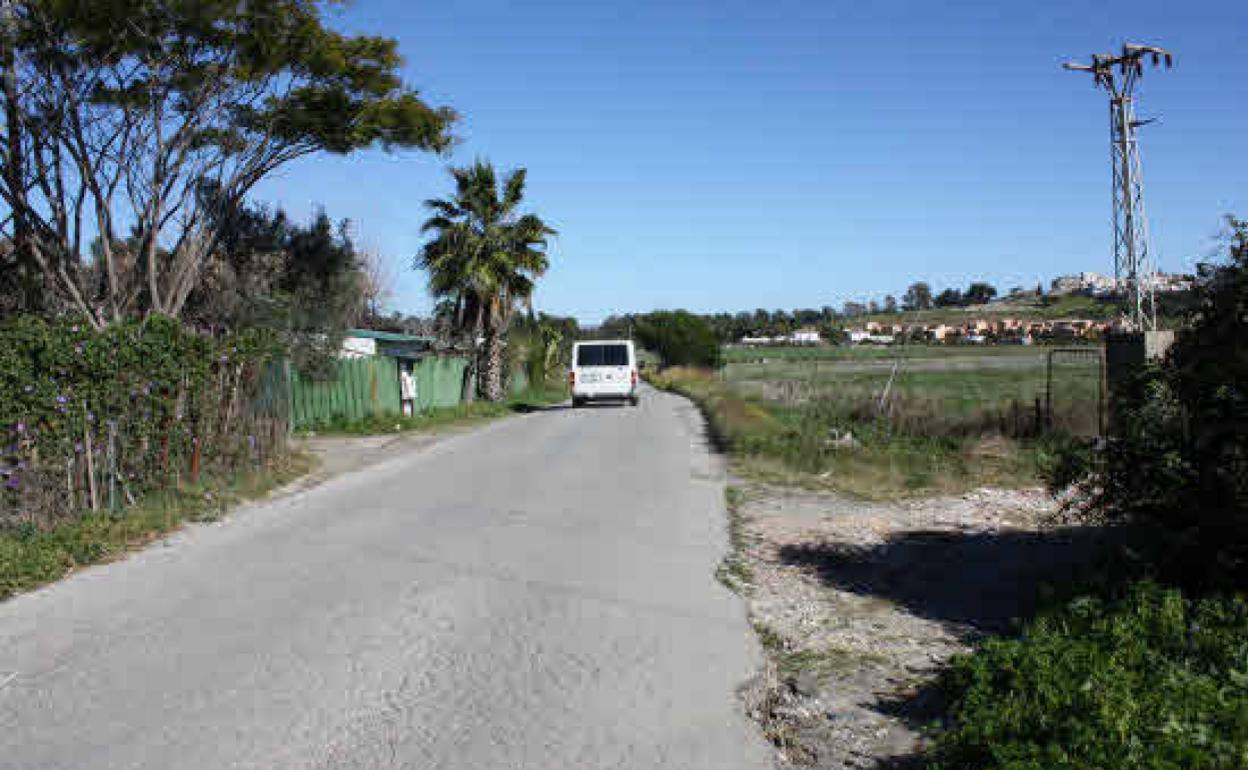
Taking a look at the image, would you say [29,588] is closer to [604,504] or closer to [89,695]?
[89,695]

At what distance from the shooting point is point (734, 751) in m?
4.51

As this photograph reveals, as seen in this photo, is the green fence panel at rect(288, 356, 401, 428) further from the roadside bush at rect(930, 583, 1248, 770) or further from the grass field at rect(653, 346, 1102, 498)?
the roadside bush at rect(930, 583, 1248, 770)

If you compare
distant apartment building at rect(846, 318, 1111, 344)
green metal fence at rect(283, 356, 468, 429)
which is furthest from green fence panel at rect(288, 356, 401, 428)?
distant apartment building at rect(846, 318, 1111, 344)

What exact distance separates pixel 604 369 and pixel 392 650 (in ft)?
89.4

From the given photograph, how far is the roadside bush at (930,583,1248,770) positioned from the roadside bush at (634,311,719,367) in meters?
66.7

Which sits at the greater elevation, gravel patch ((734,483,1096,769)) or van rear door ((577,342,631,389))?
van rear door ((577,342,631,389))

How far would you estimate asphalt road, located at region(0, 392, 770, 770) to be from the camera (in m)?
4.50

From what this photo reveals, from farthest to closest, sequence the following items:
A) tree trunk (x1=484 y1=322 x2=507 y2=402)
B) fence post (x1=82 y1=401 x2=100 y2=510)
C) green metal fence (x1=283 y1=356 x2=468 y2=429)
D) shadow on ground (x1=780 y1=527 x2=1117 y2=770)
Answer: tree trunk (x1=484 y1=322 x2=507 y2=402), green metal fence (x1=283 y1=356 x2=468 y2=429), fence post (x1=82 y1=401 x2=100 y2=510), shadow on ground (x1=780 y1=527 x2=1117 y2=770)

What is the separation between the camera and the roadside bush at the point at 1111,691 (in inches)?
144

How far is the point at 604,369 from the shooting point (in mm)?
33062

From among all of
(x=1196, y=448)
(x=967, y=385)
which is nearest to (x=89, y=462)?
(x=1196, y=448)

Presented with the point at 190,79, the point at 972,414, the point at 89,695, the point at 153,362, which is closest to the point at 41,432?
the point at 153,362

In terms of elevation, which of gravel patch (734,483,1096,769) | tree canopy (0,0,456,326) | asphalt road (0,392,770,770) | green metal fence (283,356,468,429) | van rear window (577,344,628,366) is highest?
tree canopy (0,0,456,326)

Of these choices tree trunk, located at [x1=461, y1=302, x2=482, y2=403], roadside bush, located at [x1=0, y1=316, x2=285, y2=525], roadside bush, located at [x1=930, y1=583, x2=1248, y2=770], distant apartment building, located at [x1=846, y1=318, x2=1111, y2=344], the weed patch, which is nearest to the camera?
roadside bush, located at [x1=930, y1=583, x2=1248, y2=770]
